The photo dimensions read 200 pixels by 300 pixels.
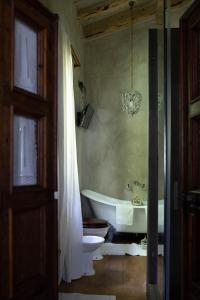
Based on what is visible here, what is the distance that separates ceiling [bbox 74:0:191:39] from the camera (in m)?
4.97

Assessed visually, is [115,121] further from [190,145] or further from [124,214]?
[190,145]

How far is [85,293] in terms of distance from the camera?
3076mm

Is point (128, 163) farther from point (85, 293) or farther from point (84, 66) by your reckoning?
point (85, 293)

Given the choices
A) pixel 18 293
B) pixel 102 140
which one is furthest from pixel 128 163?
pixel 18 293

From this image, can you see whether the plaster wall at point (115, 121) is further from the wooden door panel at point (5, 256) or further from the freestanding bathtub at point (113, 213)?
the wooden door panel at point (5, 256)

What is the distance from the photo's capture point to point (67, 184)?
339cm

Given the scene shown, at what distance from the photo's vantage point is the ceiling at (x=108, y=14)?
497 cm

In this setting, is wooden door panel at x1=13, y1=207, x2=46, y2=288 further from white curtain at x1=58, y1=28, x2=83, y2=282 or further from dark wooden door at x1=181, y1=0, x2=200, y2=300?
dark wooden door at x1=181, y1=0, x2=200, y2=300

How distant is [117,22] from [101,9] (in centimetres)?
60

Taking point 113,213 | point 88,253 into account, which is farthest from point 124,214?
point 88,253

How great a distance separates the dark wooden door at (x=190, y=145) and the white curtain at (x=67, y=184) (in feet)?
4.23

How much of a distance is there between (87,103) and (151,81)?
3054mm

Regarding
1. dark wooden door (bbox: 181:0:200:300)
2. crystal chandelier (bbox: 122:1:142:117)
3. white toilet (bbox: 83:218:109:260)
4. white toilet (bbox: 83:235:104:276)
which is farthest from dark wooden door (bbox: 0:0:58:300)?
crystal chandelier (bbox: 122:1:142:117)

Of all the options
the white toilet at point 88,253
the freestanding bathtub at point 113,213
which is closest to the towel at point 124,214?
the freestanding bathtub at point 113,213
